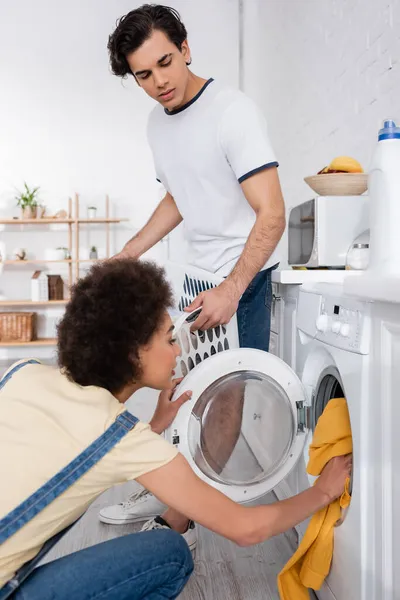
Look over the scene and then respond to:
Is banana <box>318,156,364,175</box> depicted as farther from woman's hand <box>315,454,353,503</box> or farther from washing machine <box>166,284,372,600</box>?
woman's hand <box>315,454,353,503</box>

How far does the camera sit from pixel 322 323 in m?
1.45

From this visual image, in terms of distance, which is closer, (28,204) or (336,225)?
(336,225)

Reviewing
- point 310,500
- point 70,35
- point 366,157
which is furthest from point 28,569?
point 70,35

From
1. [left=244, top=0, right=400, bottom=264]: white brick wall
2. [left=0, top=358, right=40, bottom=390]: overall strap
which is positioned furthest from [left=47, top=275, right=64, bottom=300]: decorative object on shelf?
[left=0, top=358, right=40, bottom=390]: overall strap

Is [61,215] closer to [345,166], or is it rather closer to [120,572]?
[345,166]

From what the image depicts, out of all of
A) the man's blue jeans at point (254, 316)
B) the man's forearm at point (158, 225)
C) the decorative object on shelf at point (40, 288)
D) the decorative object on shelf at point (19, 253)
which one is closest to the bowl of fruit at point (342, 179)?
the man's blue jeans at point (254, 316)

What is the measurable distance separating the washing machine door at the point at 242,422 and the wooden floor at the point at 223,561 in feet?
1.07

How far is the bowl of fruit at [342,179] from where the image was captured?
192cm

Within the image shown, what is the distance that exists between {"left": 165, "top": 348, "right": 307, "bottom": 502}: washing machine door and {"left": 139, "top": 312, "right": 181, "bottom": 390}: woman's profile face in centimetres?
25

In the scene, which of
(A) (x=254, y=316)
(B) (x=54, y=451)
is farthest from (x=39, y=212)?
(B) (x=54, y=451)

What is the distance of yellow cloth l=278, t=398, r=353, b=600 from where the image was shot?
4.34 ft

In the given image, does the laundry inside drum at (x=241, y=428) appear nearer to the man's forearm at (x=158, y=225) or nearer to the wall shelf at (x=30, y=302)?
the man's forearm at (x=158, y=225)

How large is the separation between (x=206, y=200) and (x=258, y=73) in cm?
326

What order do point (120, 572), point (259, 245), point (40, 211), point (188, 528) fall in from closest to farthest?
1. point (120, 572)
2. point (259, 245)
3. point (188, 528)
4. point (40, 211)
